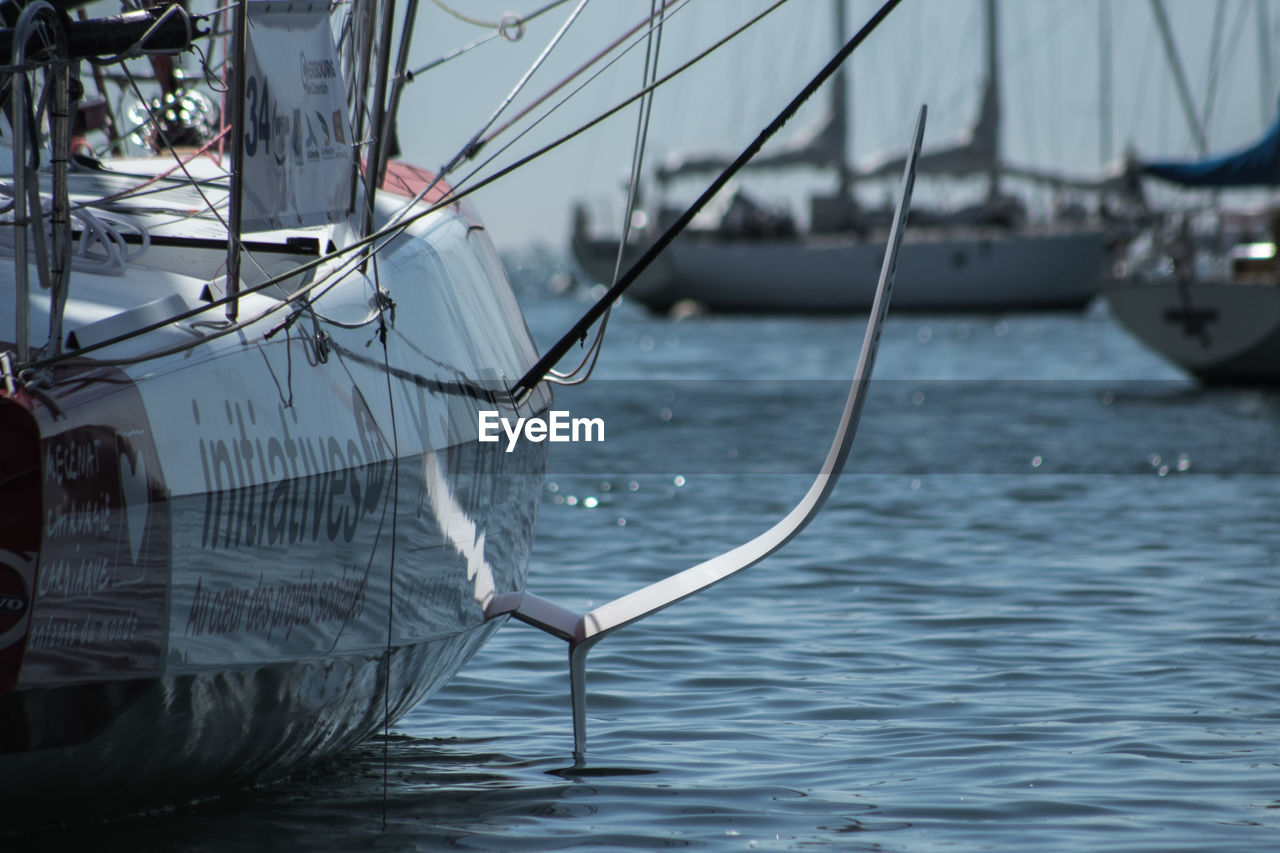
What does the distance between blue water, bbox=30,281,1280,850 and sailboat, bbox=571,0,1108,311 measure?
37.7 meters

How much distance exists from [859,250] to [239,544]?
1975 inches

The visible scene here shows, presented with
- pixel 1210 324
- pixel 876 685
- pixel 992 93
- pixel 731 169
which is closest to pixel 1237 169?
pixel 1210 324

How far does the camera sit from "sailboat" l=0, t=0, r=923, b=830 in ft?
12.4

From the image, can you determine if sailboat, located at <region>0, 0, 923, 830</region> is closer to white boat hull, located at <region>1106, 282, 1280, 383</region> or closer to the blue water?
the blue water

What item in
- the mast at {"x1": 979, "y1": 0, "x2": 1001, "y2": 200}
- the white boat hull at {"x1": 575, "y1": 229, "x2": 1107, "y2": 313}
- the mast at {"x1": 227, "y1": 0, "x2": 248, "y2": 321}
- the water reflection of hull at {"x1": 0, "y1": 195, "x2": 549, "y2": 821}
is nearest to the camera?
the water reflection of hull at {"x1": 0, "y1": 195, "x2": 549, "y2": 821}

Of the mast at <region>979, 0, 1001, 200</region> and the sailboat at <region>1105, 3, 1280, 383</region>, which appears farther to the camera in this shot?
the mast at <region>979, 0, 1001, 200</region>

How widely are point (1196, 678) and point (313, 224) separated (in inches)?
157

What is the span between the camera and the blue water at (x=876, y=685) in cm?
505

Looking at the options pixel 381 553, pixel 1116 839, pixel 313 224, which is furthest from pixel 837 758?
pixel 313 224

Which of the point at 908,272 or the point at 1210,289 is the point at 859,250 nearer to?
the point at 908,272

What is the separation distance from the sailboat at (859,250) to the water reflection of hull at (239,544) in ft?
155

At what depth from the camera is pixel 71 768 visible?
3.99 meters

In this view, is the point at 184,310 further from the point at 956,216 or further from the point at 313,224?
the point at 956,216

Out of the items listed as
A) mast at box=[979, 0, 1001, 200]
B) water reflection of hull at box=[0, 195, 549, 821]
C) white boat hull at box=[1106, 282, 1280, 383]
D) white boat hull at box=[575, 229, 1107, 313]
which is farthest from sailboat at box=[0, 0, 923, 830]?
mast at box=[979, 0, 1001, 200]
